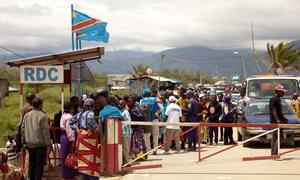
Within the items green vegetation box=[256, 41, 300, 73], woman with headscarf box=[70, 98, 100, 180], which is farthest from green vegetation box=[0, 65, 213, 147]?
green vegetation box=[256, 41, 300, 73]

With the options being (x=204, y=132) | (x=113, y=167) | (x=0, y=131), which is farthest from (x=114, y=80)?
(x=113, y=167)

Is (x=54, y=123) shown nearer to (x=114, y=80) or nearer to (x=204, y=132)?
(x=204, y=132)

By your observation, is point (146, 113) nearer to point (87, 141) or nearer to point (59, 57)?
point (59, 57)

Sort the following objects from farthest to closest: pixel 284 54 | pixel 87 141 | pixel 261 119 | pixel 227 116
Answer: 1. pixel 284 54
2. pixel 227 116
3. pixel 261 119
4. pixel 87 141

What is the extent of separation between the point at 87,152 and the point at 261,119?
Answer: 21.6 feet

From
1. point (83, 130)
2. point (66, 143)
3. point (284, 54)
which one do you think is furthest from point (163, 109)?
point (284, 54)

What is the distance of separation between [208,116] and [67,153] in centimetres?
670

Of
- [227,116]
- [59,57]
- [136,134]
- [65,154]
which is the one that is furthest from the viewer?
[227,116]

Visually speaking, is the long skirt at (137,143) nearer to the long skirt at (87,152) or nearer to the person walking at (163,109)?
the person walking at (163,109)

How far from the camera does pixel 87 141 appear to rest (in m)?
8.12

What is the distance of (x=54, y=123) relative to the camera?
975 centimetres

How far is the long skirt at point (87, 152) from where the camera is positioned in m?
8.09

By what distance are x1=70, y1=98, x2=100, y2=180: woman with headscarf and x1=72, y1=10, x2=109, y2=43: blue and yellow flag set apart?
8748 mm

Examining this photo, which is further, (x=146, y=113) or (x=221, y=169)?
(x=146, y=113)
